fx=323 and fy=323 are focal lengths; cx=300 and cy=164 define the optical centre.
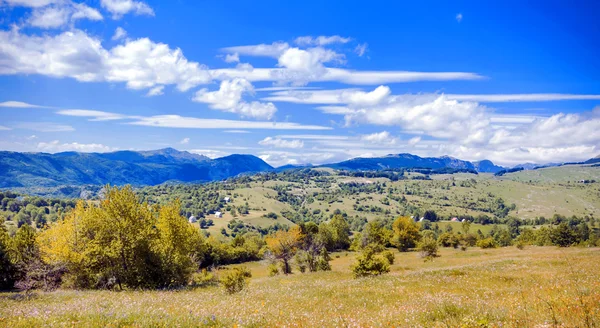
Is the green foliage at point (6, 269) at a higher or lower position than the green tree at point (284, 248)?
higher

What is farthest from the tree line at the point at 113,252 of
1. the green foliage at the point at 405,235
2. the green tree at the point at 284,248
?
the green foliage at the point at 405,235

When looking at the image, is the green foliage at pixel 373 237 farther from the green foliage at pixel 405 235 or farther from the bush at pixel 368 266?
the bush at pixel 368 266

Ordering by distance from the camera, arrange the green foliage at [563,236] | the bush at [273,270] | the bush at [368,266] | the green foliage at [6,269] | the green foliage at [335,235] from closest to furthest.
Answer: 1. the bush at [368,266]
2. the green foliage at [6,269]
3. the bush at [273,270]
4. the green foliage at [563,236]
5. the green foliage at [335,235]

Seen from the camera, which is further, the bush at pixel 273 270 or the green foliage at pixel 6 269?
the bush at pixel 273 270

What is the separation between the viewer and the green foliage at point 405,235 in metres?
114

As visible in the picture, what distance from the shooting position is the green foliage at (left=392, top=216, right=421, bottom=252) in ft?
376

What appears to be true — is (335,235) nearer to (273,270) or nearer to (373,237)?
(373,237)

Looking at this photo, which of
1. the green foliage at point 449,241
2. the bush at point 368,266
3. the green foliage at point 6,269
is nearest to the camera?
the bush at point 368,266

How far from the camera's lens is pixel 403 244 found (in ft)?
376

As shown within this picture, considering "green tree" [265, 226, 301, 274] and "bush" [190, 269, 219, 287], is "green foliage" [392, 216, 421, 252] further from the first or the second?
"bush" [190, 269, 219, 287]

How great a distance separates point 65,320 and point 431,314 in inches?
499

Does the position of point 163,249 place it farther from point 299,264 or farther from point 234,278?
point 299,264

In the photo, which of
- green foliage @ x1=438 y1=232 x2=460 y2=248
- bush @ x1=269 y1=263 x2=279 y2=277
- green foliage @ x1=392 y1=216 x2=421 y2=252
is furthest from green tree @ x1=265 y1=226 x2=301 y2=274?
green foliage @ x1=438 y1=232 x2=460 y2=248

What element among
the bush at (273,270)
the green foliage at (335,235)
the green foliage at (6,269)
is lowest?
the green foliage at (335,235)
